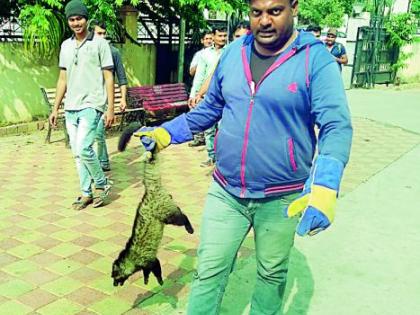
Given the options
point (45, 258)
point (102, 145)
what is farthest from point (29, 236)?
point (102, 145)

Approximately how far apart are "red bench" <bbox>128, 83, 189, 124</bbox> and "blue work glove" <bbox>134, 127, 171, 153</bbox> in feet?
20.2

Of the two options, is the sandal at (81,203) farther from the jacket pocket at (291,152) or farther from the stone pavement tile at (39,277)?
the jacket pocket at (291,152)

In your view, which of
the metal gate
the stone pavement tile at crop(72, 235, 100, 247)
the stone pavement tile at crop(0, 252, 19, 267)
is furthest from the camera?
the metal gate

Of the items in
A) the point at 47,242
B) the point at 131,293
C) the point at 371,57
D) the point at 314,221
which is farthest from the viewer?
the point at 371,57

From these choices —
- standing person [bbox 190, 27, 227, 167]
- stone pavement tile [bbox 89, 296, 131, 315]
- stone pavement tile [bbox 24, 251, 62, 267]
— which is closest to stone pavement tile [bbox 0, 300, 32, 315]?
stone pavement tile [bbox 89, 296, 131, 315]

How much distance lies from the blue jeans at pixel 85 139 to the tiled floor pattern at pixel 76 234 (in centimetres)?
35

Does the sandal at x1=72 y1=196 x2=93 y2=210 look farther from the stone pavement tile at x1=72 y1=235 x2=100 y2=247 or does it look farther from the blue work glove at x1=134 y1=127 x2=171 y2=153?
the blue work glove at x1=134 y1=127 x2=171 y2=153

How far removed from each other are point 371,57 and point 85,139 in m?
14.1

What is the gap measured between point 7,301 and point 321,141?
7.32ft

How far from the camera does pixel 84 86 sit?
15.6 feet

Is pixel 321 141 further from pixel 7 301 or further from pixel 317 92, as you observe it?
pixel 7 301

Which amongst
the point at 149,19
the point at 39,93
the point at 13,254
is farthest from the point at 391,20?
the point at 13,254

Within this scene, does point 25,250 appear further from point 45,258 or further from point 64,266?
point 64,266

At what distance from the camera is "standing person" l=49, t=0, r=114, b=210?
471 centimetres
